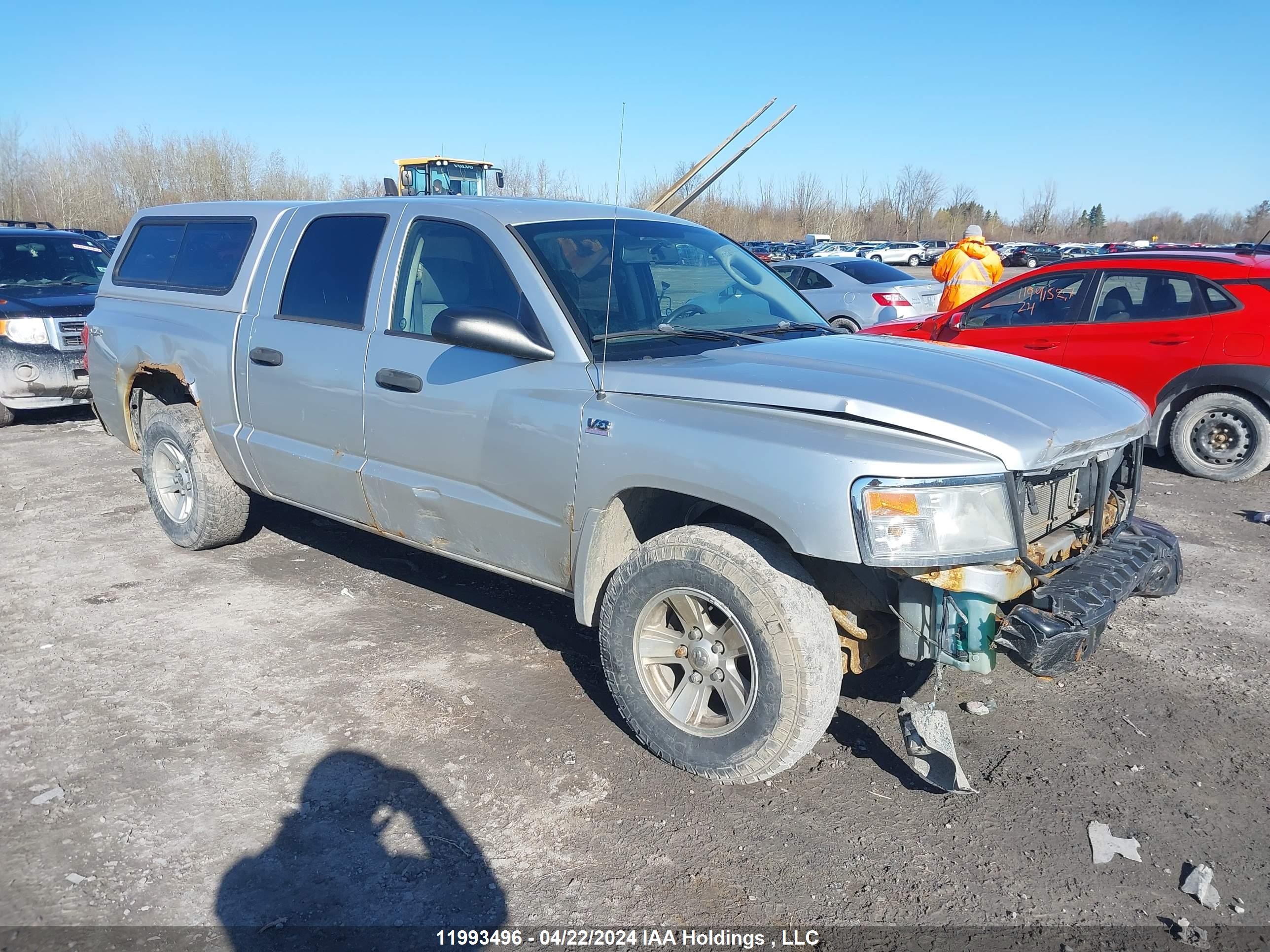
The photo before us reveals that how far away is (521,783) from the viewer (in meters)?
3.34

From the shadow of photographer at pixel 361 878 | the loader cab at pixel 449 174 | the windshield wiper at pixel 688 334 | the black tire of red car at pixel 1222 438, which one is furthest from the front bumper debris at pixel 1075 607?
the loader cab at pixel 449 174

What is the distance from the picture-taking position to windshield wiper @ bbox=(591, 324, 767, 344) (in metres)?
3.68

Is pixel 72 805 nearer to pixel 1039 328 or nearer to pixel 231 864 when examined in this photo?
pixel 231 864

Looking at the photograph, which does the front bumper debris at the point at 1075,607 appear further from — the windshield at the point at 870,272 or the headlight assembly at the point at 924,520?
the windshield at the point at 870,272

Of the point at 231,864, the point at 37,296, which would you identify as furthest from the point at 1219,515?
the point at 37,296

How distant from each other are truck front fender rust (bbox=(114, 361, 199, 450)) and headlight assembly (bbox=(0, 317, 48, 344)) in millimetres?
4071

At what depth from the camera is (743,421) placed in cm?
309

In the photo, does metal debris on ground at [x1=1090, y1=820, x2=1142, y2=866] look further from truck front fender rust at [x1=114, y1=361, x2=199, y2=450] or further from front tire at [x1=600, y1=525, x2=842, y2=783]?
truck front fender rust at [x1=114, y1=361, x2=199, y2=450]

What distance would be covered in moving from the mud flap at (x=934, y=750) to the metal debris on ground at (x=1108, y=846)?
383 mm

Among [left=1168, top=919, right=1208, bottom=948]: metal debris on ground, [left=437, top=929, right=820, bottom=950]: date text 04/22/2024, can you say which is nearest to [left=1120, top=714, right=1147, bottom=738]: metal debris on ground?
[left=1168, top=919, right=1208, bottom=948]: metal debris on ground

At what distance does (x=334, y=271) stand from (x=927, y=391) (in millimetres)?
2869

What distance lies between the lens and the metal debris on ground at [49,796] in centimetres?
319

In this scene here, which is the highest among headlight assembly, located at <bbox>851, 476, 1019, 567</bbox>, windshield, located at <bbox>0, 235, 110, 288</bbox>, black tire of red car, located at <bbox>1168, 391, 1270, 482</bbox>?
windshield, located at <bbox>0, 235, 110, 288</bbox>

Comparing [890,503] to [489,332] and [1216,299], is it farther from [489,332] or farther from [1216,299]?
[1216,299]
